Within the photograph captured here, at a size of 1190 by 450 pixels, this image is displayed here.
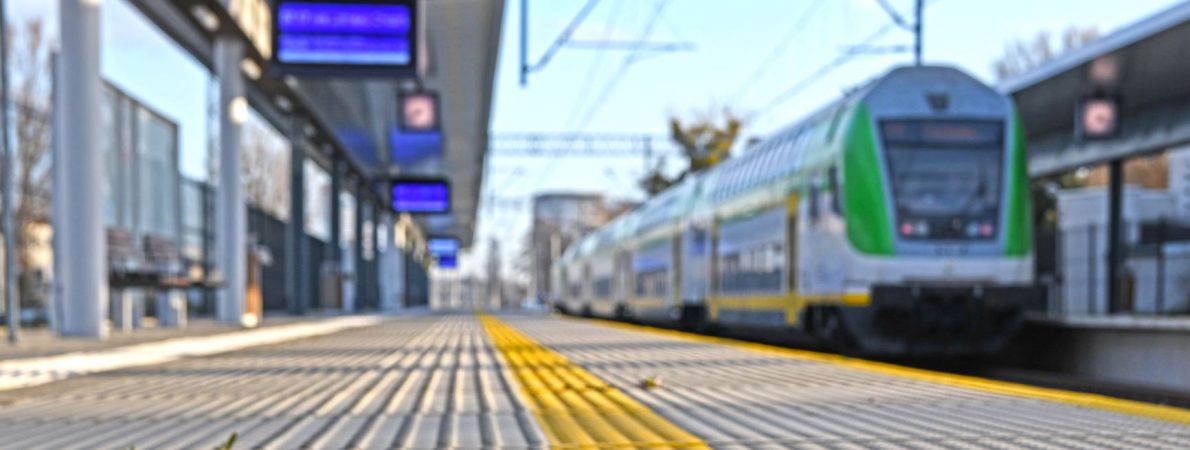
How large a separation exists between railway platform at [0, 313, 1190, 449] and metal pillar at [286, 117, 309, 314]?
20.1m

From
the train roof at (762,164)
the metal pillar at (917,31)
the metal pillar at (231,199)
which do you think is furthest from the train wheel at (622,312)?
the metal pillar at (917,31)

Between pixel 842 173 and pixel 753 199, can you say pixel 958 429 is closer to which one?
pixel 842 173

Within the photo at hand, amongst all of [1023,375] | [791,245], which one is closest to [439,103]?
[791,245]

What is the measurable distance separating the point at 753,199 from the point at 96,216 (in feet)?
30.8

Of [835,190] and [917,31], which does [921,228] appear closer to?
[835,190]

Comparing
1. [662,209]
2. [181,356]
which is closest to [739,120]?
[662,209]

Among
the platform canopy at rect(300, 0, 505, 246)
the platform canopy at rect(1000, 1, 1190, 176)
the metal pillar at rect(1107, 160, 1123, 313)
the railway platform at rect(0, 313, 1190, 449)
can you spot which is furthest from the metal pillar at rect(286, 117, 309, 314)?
the railway platform at rect(0, 313, 1190, 449)

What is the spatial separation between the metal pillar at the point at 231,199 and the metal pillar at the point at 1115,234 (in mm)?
15557

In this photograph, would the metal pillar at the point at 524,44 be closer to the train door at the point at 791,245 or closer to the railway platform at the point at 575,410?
the train door at the point at 791,245

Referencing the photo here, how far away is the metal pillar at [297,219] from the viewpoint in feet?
98.2

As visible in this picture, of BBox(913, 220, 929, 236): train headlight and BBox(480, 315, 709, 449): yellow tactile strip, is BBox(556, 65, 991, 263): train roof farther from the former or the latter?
BBox(480, 315, 709, 449): yellow tactile strip

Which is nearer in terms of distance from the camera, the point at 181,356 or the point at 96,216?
the point at 181,356

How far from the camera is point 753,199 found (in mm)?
18672

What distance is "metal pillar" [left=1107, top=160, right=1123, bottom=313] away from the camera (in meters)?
18.7
